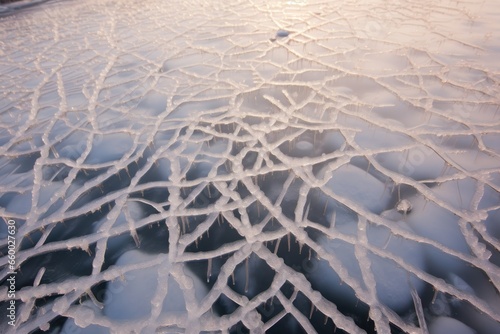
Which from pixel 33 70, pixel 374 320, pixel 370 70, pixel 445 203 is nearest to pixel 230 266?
pixel 374 320

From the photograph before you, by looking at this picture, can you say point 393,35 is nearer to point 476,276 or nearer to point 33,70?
point 476,276

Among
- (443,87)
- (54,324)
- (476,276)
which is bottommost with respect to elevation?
(54,324)

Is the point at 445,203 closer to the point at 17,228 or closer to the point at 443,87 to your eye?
the point at 443,87

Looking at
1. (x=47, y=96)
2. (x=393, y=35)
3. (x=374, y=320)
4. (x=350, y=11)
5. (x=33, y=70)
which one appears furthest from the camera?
(x=350, y=11)

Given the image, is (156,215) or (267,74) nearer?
(156,215)

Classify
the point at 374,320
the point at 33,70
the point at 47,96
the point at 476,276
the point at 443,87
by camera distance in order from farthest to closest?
the point at 33,70, the point at 47,96, the point at 443,87, the point at 476,276, the point at 374,320

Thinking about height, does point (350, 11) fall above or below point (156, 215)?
above
